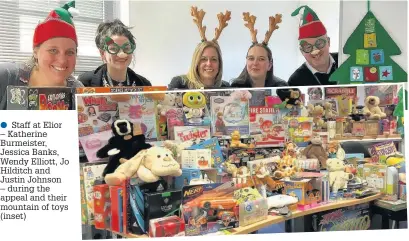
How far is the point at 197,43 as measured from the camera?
149 cm

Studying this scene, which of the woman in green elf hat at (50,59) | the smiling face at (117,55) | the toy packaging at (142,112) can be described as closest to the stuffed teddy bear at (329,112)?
the toy packaging at (142,112)

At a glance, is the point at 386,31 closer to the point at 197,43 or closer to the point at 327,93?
the point at 327,93

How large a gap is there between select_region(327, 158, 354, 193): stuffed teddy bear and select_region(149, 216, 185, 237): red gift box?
0.55 m

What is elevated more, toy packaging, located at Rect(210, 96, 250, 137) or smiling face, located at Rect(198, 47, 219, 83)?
smiling face, located at Rect(198, 47, 219, 83)

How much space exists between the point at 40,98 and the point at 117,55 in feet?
0.96

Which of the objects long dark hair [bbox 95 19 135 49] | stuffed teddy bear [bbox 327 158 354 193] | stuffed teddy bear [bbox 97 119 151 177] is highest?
long dark hair [bbox 95 19 135 49]

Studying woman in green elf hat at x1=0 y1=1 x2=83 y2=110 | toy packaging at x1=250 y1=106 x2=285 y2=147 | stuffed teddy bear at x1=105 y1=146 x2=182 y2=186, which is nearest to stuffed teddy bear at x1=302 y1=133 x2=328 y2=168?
toy packaging at x1=250 y1=106 x2=285 y2=147

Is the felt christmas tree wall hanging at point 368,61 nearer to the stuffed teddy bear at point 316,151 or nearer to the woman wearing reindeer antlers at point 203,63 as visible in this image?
A: the stuffed teddy bear at point 316,151

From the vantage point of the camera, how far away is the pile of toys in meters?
1.46

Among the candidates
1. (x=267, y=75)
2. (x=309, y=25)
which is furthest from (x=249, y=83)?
(x=309, y=25)

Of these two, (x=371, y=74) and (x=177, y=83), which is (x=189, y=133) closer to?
(x=177, y=83)

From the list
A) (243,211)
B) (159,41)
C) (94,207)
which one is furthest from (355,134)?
(94,207)

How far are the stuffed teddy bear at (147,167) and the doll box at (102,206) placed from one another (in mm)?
34

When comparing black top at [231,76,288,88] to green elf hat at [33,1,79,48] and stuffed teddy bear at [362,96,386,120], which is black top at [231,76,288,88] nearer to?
stuffed teddy bear at [362,96,386,120]
